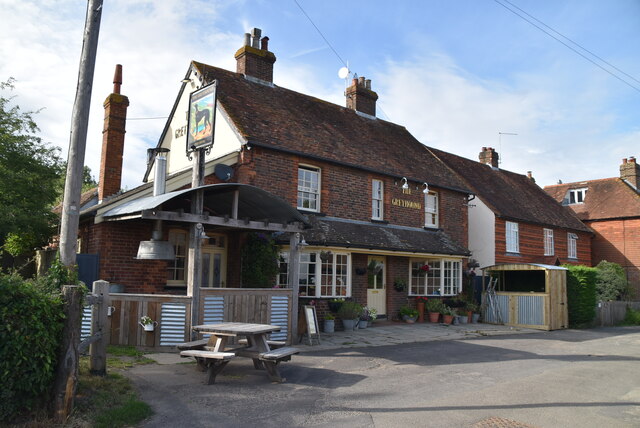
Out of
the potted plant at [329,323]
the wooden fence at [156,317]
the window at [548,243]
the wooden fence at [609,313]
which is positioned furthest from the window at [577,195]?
the wooden fence at [156,317]

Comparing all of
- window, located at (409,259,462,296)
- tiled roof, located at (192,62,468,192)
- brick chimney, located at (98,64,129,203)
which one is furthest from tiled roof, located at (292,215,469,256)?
brick chimney, located at (98,64,129,203)

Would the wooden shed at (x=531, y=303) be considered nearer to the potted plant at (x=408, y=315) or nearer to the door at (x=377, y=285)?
the potted plant at (x=408, y=315)

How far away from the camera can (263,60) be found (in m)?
18.3

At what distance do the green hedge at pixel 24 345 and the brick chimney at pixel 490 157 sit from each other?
28.2 m

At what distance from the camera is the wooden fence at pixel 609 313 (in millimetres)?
20734

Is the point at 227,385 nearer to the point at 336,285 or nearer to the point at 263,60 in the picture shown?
the point at 336,285

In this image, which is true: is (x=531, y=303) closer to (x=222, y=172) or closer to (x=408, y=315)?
(x=408, y=315)

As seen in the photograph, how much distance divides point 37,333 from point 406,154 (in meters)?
17.0

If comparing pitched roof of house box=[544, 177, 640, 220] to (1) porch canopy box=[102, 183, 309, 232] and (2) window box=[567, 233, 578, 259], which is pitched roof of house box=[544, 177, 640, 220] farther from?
(1) porch canopy box=[102, 183, 309, 232]

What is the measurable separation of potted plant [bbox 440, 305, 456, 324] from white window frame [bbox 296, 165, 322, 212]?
20.4 feet

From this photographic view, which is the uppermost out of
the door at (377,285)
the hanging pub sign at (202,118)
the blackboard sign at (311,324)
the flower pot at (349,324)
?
the hanging pub sign at (202,118)

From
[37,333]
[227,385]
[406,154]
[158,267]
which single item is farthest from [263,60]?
[37,333]

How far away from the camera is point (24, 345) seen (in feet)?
17.4

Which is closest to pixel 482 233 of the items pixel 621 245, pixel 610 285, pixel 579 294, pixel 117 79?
pixel 579 294
